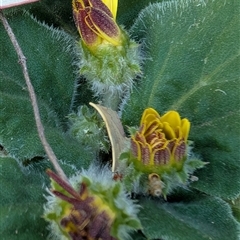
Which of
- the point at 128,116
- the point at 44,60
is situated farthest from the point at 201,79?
the point at 44,60

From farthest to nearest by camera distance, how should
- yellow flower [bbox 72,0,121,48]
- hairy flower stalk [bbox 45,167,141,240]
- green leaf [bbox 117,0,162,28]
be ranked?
1. green leaf [bbox 117,0,162,28]
2. yellow flower [bbox 72,0,121,48]
3. hairy flower stalk [bbox 45,167,141,240]

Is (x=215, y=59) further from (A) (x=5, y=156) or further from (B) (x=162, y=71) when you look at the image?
(A) (x=5, y=156)

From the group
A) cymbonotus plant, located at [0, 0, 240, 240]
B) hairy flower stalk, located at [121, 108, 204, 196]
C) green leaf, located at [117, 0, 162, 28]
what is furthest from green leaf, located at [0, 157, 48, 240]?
green leaf, located at [117, 0, 162, 28]

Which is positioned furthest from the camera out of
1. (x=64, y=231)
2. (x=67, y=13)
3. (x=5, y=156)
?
(x=67, y=13)

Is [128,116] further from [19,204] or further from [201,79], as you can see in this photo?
[19,204]

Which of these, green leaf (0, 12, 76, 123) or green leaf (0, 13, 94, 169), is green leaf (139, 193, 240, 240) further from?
green leaf (0, 12, 76, 123)

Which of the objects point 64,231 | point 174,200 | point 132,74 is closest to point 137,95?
→ point 132,74

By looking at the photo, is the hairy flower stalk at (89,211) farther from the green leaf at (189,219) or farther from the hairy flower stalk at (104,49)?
the hairy flower stalk at (104,49)
